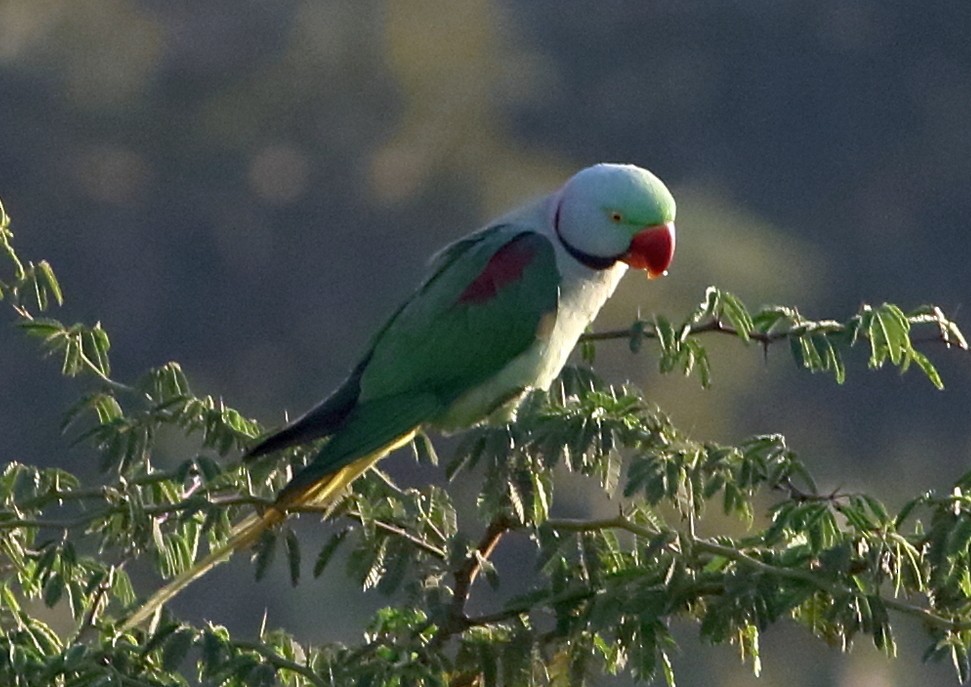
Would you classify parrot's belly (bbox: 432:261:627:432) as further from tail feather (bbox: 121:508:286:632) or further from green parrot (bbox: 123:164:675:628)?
tail feather (bbox: 121:508:286:632)

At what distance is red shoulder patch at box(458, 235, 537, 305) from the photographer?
2.70 metres

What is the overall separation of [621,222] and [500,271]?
217 millimetres

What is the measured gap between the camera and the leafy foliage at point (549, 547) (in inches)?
69.9

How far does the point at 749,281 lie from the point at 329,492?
344 inches

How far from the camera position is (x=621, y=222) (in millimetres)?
2781

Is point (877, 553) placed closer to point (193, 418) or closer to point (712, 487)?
point (712, 487)

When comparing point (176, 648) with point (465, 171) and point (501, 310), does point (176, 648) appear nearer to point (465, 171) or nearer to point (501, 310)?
point (501, 310)

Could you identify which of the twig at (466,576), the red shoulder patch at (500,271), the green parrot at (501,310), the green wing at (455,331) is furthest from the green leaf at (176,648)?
the red shoulder patch at (500,271)

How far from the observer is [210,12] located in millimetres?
14430

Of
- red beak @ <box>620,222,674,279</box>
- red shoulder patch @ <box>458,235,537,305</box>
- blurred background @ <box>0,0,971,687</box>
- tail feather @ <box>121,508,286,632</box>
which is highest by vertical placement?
red beak @ <box>620,222,674,279</box>

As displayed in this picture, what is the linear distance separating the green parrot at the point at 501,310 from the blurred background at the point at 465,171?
6.72 meters

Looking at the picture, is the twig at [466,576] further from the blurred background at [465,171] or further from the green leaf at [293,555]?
the blurred background at [465,171]

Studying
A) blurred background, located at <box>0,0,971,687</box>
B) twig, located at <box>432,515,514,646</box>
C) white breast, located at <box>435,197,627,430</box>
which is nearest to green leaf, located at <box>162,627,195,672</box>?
twig, located at <box>432,515,514,646</box>

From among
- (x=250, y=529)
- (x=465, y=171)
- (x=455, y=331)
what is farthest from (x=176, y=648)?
(x=465, y=171)
